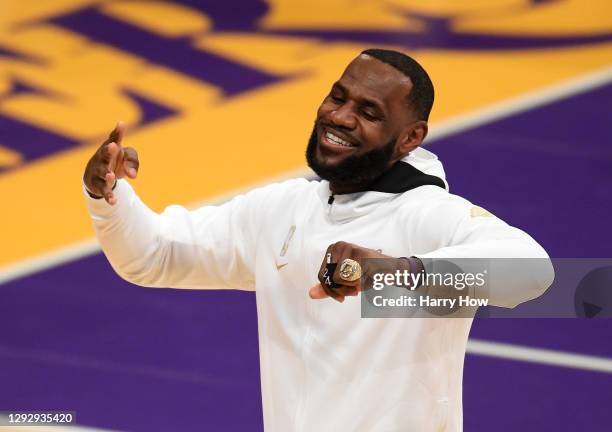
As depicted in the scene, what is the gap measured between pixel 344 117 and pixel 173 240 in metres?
0.87

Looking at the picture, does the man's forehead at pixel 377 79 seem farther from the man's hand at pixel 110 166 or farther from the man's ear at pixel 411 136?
the man's hand at pixel 110 166

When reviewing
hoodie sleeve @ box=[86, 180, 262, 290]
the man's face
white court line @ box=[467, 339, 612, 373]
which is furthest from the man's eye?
white court line @ box=[467, 339, 612, 373]

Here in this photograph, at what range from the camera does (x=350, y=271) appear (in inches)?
147

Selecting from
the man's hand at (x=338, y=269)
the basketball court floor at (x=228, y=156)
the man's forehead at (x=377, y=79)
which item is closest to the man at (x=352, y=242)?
the man's forehead at (x=377, y=79)

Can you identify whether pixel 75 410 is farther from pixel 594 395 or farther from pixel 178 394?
pixel 594 395

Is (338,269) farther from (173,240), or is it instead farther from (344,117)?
(173,240)

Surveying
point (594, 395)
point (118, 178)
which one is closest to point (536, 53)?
point (594, 395)

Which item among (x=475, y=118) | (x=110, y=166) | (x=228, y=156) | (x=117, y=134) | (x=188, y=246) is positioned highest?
(x=475, y=118)

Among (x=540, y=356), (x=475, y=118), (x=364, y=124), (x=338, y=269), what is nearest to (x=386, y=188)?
(x=364, y=124)

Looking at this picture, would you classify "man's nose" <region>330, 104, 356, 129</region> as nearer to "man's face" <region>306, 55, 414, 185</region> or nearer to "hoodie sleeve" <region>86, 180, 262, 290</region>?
"man's face" <region>306, 55, 414, 185</region>

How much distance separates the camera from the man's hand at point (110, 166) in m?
4.53

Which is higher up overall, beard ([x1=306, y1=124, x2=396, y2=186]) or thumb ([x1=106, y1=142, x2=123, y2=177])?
thumb ([x1=106, y1=142, x2=123, y2=177])

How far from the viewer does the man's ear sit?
452 cm

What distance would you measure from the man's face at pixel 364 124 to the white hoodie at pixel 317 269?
0.11m
